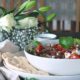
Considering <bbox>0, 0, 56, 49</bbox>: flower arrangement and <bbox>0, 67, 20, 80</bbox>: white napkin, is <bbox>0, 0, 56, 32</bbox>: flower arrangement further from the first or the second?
<bbox>0, 67, 20, 80</bbox>: white napkin

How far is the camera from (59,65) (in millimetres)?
642

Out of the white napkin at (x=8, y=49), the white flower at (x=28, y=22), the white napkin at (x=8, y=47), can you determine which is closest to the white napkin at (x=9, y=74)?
the white napkin at (x=8, y=49)

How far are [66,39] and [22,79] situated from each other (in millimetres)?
175

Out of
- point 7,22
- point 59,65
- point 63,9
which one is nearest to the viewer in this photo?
point 59,65

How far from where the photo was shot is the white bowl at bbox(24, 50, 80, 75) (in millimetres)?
636

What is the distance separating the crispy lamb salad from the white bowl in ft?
0.15

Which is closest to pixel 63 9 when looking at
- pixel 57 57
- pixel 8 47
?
pixel 8 47

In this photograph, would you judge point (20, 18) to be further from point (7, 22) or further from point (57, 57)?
point (57, 57)

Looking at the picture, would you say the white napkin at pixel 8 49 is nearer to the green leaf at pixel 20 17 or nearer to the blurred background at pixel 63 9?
the green leaf at pixel 20 17

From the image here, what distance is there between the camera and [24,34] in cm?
93

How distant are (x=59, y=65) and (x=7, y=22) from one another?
31 centimetres

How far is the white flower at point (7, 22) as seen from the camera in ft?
2.89

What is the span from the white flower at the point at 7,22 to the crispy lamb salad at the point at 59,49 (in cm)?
Result: 15

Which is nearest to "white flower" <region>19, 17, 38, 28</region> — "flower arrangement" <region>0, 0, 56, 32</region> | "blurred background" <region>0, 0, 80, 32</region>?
"flower arrangement" <region>0, 0, 56, 32</region>
